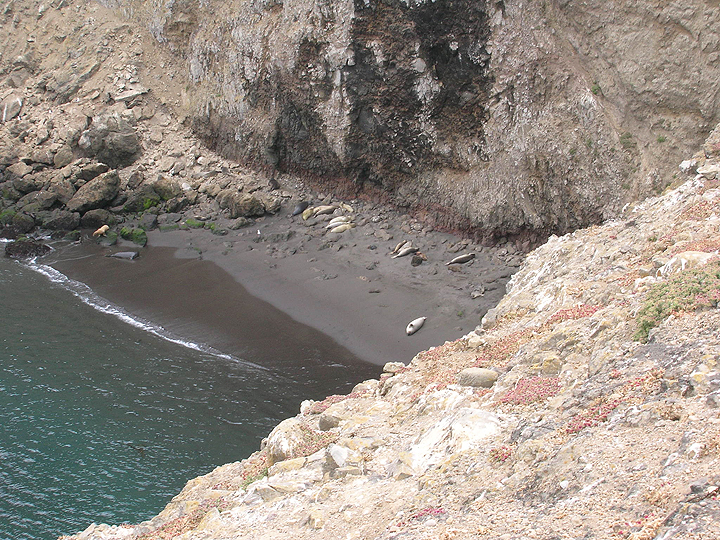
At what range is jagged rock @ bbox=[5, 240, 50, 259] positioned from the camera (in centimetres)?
3238

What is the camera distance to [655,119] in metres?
22.4

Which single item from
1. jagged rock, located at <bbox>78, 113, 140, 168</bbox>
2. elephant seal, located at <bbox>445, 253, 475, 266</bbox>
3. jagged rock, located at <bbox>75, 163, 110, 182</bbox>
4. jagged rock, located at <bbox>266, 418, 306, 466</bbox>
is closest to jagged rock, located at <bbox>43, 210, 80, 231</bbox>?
jagged rock, located at <bbox>75, 163, 110, 182</bbox>

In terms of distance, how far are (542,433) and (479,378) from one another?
10.9 feet

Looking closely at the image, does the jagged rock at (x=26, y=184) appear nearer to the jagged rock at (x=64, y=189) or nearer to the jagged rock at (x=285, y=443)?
the jagged rock at (x=64, y=189)

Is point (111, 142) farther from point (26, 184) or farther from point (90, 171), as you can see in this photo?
point (26, 184)

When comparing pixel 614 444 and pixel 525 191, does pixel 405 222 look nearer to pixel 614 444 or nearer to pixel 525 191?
pixel 525 191

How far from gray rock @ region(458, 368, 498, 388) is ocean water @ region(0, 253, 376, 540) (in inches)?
335

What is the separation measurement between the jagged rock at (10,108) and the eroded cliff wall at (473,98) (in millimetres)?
13726

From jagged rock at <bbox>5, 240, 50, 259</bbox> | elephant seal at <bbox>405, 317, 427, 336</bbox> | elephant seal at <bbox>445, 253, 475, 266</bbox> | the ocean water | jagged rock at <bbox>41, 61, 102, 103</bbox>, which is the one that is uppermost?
jagged rock at <bbox>41, 61, 102, 103</bbox>

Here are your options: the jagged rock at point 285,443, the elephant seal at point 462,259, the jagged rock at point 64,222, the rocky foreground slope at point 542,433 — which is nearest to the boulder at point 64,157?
the jagged rock at point 64,222

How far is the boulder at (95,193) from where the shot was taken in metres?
35.0

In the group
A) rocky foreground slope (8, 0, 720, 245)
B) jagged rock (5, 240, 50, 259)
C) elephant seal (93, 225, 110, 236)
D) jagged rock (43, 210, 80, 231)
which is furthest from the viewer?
jagged rock (43, 210, 80, 231)

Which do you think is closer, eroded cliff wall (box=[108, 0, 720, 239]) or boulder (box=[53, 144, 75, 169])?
eroded cliff wall (box=[108, 0, 720, 239])

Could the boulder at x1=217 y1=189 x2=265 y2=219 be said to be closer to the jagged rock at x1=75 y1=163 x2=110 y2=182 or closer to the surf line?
the surf line
